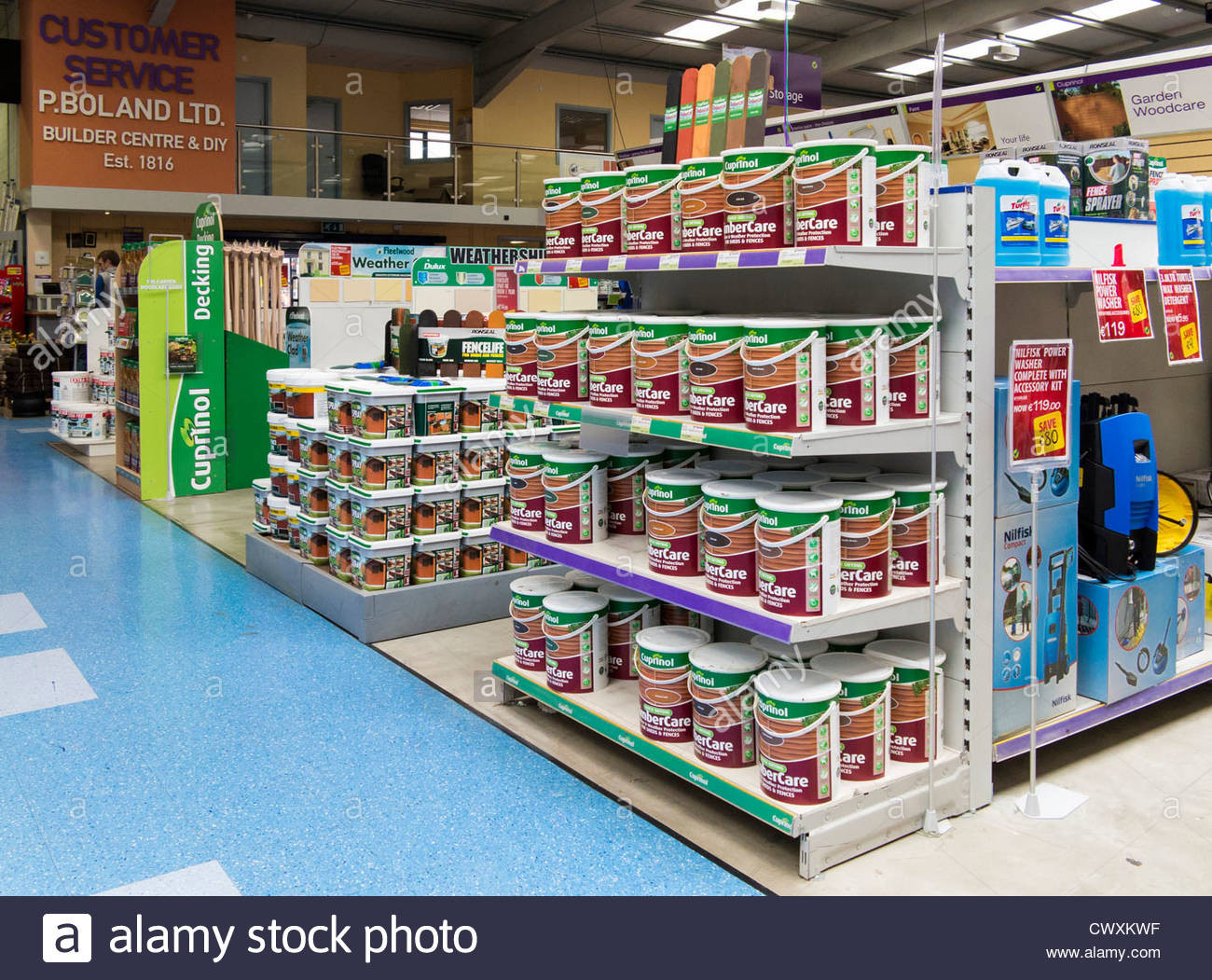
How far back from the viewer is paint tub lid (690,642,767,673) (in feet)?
9.35

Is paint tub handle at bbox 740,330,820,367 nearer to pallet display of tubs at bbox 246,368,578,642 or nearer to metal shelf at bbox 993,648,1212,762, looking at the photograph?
metal shelf at bbox 993,648,1212,762

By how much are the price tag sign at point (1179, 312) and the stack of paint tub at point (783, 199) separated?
991 millimetres

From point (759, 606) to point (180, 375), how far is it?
627 centimetres

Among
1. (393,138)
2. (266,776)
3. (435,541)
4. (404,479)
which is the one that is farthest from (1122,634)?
(393,138)

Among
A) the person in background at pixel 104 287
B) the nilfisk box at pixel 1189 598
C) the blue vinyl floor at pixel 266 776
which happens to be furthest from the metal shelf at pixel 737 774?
the person in background at pixel 104 287

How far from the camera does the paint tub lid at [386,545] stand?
4.58 m

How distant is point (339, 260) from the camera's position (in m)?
8.13

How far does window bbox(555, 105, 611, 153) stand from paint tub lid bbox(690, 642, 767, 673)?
54.0 feet

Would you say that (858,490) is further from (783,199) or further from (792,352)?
(783,199)

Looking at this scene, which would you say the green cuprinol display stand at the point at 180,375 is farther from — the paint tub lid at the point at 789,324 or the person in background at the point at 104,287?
the paint tub lid at the point at 789,324

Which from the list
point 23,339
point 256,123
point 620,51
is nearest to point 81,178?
point 23,339

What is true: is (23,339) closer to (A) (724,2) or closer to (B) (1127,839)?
(A) (724,2)

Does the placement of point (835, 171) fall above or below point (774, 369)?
above

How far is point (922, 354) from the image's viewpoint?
274 cm
